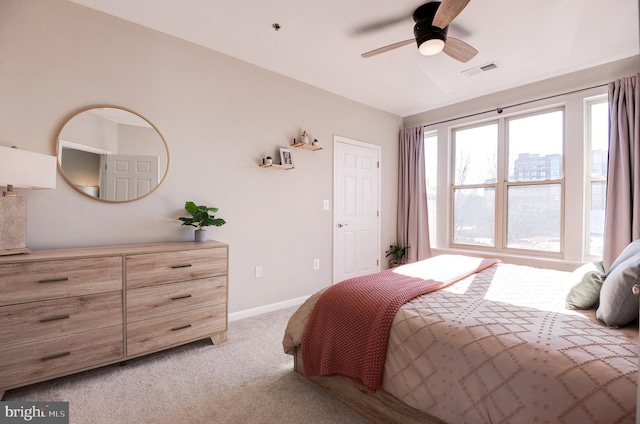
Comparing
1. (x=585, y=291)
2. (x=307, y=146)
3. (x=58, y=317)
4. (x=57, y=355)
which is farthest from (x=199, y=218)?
(x=585, y=291)

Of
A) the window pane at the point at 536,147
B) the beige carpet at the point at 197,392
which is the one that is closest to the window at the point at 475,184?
the window pane at the point at 536,147

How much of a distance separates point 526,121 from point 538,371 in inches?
139

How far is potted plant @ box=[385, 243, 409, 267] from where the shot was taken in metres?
4.54

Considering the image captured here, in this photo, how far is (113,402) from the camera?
1.73 metres

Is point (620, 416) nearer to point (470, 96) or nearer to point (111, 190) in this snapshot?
point (111, 190)

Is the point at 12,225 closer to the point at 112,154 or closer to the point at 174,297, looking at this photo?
the point at 112,154

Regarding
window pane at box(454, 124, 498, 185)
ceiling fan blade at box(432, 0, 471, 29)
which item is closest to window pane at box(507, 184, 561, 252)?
window pane at box(454, 124, 498, 185)

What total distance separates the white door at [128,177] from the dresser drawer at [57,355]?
3.33 ft

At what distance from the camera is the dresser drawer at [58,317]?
1676 mm

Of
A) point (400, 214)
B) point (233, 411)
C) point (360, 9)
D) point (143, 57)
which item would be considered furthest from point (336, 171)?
point (233, 411)

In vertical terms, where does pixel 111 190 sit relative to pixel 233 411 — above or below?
above

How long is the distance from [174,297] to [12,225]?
103cm

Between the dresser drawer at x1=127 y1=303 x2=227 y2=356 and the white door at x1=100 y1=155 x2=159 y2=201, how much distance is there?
101 cm

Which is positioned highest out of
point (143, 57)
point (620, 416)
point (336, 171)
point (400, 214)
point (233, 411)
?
point (143, 57)
